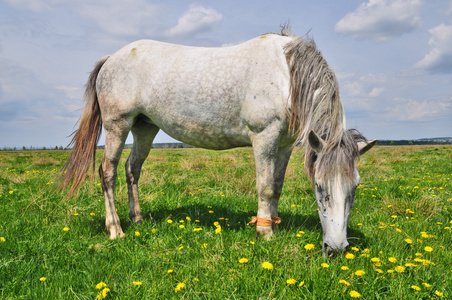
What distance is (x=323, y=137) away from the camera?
3.15 meters

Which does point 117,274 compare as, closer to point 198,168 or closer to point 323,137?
point 323,137

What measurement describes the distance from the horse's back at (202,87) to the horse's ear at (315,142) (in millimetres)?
593

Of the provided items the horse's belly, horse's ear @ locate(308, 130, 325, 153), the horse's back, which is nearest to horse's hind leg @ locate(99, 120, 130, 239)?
the horse's back

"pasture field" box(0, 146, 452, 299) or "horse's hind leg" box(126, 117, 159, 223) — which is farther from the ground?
"horse's hind leg" box(126, 117, 159, 223)

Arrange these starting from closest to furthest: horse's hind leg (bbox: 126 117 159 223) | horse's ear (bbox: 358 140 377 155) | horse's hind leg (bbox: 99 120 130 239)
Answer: horse's ear (bbox: 358 140 377 155)
horse's hind leg (bbox: 99 120 130 239)
horse's hind leg (bbox: 126 117 159 223)

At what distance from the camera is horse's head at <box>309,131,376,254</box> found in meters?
2.78

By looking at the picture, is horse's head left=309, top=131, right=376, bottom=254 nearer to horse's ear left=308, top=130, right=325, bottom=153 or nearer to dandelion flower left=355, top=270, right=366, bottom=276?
horse's ear left=308, top=130, right=325, bottom=153

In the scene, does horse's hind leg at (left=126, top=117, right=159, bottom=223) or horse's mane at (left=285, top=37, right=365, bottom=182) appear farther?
horse's hind leg at (left=126, top=117, right=159, bottom=223)

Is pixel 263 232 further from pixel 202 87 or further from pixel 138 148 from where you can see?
pixel 138 148

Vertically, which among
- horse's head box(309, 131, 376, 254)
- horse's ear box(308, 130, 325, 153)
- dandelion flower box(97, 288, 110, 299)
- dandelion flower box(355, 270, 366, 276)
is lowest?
dandelion flower box(355, 270, 366, 276)

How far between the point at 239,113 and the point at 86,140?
2535mm

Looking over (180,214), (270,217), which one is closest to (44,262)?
(180,214)

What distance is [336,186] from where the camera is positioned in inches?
110

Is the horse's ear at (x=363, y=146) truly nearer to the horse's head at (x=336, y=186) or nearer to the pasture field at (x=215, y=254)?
the horse's head at (x=336, y=186)
